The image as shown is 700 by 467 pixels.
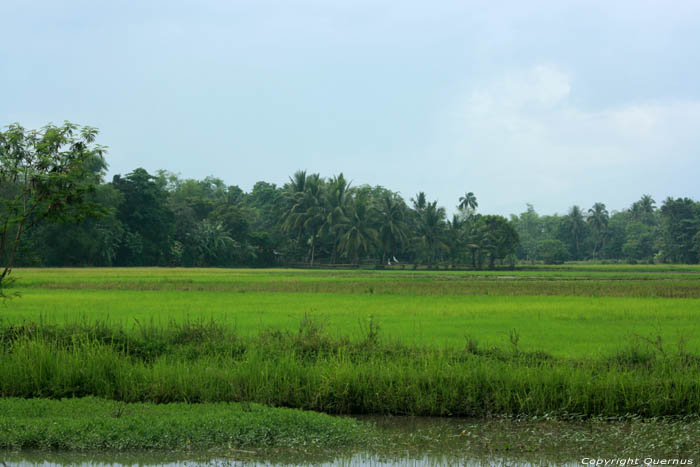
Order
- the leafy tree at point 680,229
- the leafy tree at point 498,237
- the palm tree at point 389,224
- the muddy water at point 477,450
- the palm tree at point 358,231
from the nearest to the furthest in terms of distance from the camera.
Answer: the muddy water at point 477,450
the palm tree at point 358,231
the palm tree at point 389,224
the leafy tree at point 498,237
the leafy tree at point 680,229

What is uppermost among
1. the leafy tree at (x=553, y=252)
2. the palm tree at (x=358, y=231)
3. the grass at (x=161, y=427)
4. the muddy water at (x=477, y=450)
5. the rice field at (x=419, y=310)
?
the palm tree at (x=358, y=231)

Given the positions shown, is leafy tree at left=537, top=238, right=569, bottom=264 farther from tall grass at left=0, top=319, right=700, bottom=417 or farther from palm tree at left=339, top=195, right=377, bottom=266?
tall grass at left=0, top=319, right=700, bottom=417

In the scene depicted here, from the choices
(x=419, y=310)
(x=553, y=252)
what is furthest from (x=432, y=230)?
(x=419, y=310)

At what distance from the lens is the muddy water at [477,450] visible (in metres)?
6.53

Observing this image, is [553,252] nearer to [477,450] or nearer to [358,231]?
[358,231]

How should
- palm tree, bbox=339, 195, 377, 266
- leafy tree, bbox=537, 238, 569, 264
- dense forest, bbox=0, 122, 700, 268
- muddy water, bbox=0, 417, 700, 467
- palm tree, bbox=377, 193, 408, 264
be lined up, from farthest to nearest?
1. leafy tree, bbox=537, 238, 569, 264
2. palm tree, bbox=377, 193, 408, 264
3. palm tree, bbox=339, 195, 377, 266
4. dense forest, bbox=0, 122, 700, 268
5. muddy water, bbox=0, 417, 700, 467

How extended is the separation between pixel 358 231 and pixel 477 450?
213 feet

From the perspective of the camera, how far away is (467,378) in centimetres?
863

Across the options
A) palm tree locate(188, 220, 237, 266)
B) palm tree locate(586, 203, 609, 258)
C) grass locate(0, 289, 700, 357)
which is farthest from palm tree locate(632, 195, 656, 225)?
grass locate(0, 289, 700, 357)

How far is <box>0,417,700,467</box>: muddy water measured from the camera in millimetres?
6527

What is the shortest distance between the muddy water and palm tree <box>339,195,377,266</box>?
63288 millimetres

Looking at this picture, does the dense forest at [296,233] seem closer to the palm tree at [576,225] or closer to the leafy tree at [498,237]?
the leafy tree at [498,237]

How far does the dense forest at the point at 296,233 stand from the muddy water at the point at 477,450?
2091 inches

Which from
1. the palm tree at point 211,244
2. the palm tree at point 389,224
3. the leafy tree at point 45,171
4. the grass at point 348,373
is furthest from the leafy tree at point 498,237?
the leafy tree at point 45,171
